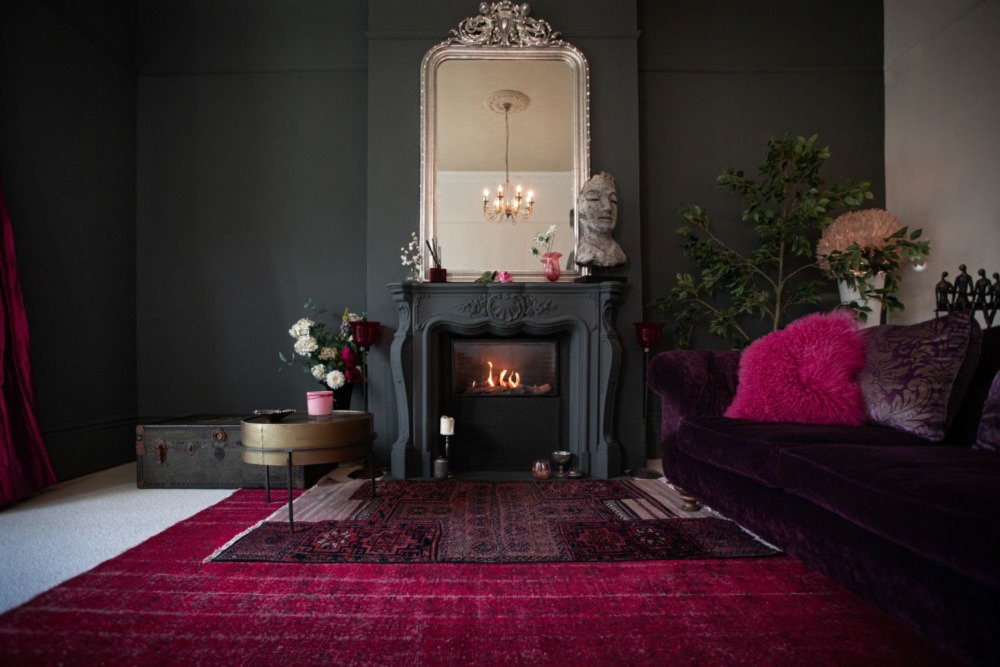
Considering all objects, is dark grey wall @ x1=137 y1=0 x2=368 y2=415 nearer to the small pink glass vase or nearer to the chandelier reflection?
the chandelier reflection

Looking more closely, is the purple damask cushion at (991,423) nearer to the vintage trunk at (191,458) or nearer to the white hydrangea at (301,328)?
the vintage trunk at (191,458)

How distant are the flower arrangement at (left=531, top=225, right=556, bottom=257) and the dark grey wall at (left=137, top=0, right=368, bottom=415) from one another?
1253mm

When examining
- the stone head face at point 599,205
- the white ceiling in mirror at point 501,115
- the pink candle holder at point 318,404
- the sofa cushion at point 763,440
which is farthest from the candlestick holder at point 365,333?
the sofa cushion at point 763,440

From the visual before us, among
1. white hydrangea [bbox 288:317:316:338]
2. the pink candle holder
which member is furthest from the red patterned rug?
white hydrangea [bbox 288:317:316:338]

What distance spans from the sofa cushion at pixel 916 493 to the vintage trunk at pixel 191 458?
7.94ft

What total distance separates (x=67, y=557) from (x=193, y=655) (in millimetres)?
1011

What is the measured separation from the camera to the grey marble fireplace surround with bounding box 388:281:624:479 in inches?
123

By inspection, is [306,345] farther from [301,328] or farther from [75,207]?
[75,207]

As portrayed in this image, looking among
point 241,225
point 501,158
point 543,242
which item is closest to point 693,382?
point 543,242

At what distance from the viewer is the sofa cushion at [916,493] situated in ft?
3.13

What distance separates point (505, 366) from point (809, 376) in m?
1.85

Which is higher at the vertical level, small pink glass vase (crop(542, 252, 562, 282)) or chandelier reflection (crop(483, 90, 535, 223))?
chandelier reflection (crop(483, 90, 535, 223))

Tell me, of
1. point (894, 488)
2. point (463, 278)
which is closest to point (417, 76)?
point (463, 278)

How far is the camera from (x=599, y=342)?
3.18 meters
